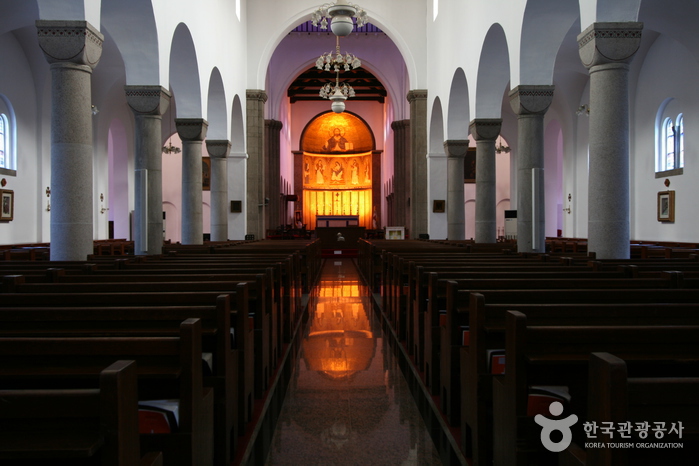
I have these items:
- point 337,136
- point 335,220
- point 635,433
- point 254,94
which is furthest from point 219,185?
point 337,136

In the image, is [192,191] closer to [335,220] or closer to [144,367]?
[144,367]

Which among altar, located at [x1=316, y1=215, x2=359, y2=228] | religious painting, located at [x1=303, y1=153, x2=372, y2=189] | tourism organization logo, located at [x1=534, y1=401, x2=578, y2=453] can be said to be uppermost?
religious painting, located at [x1=303, y1=153, x2=372, y2=189]

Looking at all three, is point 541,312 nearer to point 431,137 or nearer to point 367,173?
point 431,137

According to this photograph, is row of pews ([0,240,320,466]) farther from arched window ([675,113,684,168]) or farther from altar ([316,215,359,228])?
altar ([316,215,359,228])

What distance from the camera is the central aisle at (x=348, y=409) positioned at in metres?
3.24

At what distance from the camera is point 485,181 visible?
13.7 metres

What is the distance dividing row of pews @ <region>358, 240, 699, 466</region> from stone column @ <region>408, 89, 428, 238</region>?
48.6 ft

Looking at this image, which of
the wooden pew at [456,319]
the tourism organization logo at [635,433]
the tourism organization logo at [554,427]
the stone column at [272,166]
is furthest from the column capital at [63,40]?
the stone column at [272,166]

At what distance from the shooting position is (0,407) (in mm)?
1495

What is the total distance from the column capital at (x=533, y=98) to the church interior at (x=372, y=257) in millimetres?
37

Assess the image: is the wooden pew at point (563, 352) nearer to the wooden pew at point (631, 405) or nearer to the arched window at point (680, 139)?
the wooden pew at point (631, 405)

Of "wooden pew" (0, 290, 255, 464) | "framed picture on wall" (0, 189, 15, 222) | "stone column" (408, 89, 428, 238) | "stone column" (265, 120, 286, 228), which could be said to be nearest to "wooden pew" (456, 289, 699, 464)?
"wooden pew" (0, 290, 255, 464)

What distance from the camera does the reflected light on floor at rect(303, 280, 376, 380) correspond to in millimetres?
5239

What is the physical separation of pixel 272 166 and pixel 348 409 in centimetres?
2353
